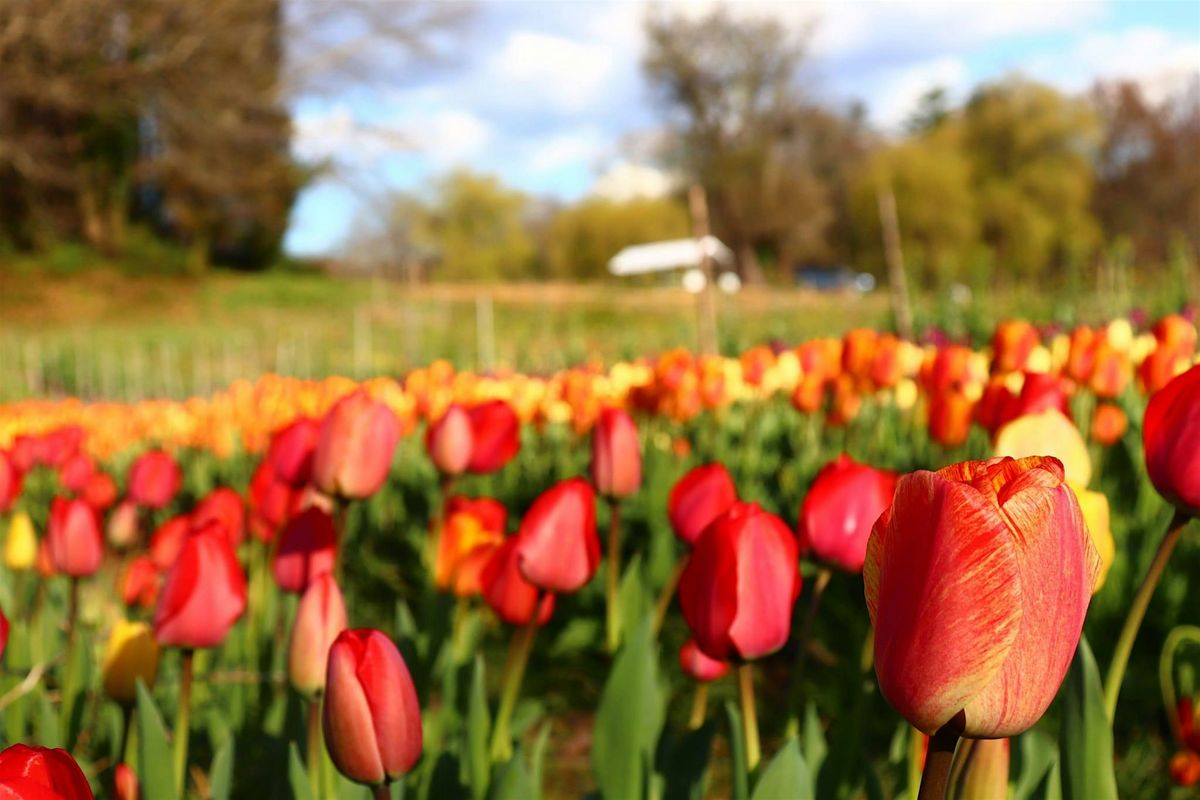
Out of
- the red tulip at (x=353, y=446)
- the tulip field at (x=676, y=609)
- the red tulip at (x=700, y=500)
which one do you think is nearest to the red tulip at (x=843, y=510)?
the tulip field at (x=676, y=609)

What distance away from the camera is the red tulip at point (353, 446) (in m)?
1.13

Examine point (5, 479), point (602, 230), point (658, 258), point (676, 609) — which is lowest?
point (676, 609)

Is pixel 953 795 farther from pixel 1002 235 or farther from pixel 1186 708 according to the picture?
pixel 1002 235

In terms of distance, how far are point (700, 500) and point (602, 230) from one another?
141 feet

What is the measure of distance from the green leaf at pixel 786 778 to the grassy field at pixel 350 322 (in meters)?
6.21

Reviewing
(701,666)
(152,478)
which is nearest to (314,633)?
(701,666)

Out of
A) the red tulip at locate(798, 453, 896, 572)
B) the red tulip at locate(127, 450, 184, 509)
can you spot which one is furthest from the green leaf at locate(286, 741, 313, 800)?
the red tulip at locate(127, 450, 184, 509)

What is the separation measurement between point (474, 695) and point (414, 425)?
235cm

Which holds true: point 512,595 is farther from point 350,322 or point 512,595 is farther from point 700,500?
point 350,322

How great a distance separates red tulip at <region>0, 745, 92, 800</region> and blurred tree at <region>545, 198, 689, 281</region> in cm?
4208

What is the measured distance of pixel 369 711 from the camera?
68 centimetres

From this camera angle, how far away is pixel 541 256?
4694cm

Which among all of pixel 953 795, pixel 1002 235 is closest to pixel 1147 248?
pixel 1002 235

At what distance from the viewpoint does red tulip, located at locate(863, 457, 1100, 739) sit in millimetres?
447
